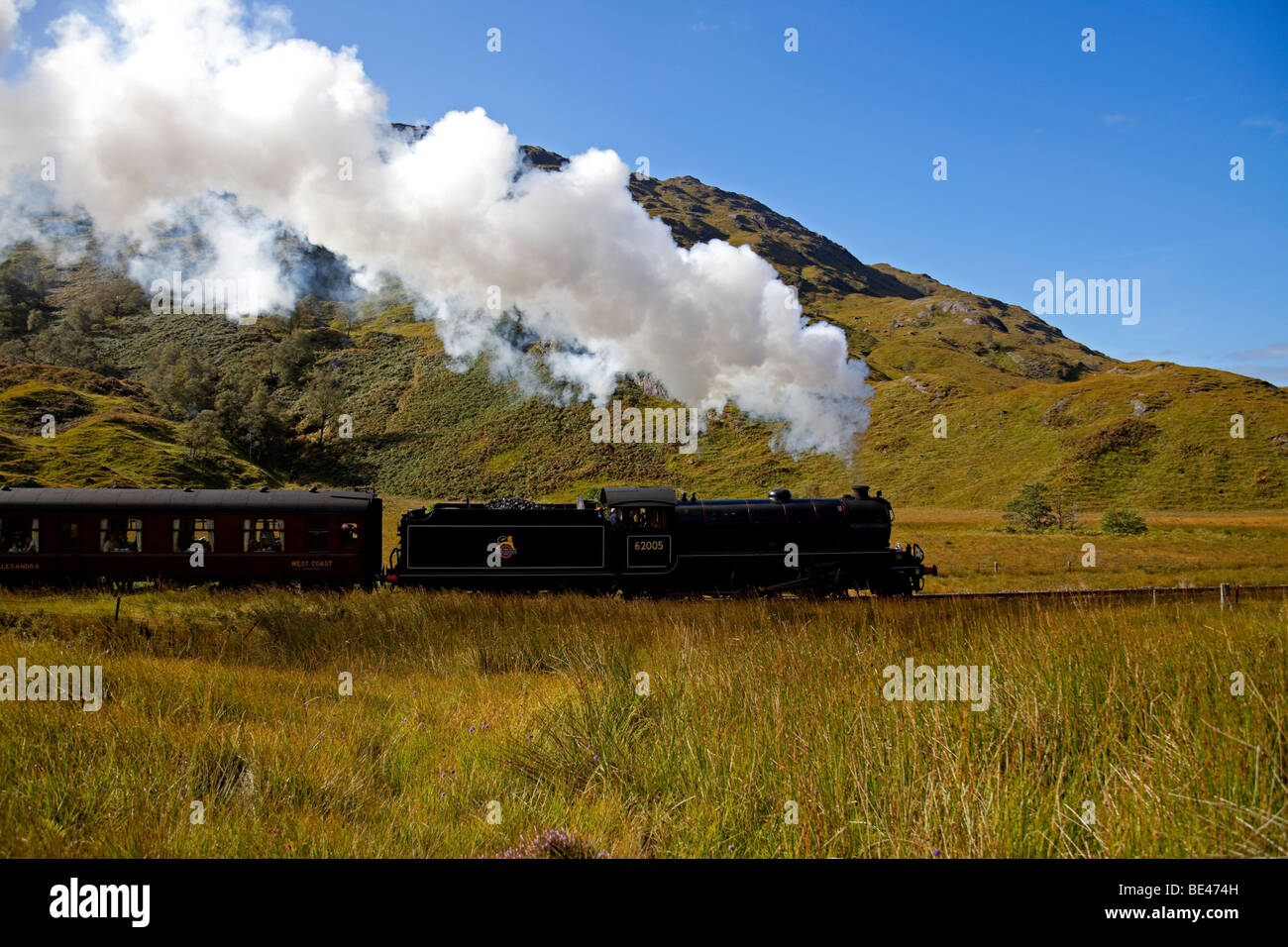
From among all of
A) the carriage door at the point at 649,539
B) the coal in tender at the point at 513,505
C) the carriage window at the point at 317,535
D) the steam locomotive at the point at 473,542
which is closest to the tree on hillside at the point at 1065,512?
the steam locomotive at the point at 473,542

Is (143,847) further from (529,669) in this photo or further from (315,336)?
(315,336)

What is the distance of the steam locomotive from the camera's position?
1534 centimetres

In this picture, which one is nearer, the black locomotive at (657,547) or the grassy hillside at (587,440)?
the black locomotive at (657,547)

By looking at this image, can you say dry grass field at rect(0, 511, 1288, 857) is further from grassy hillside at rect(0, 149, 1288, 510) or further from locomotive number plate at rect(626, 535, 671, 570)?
grassy hillside at rect(0, 149, 1288, 510)

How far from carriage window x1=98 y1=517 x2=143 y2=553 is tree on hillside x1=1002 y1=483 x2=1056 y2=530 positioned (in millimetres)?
39512

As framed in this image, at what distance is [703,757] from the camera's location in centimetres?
432

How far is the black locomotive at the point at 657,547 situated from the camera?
50.2ft

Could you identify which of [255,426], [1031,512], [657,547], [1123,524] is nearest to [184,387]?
[255,426]

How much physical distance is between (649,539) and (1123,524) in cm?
3128

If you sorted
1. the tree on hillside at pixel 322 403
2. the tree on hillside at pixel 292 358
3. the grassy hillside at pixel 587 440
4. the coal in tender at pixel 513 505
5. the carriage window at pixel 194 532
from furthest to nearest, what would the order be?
the tree on hillside at pixel 292 358
the tree on hillside at pixel 322 403
the grassy hillside at pixel 587 440
the carriage window at pixel 194 532
the coal in tender at pixel 513 505

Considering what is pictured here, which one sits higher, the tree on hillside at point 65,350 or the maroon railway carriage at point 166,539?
the tree on hillside at point 65,350

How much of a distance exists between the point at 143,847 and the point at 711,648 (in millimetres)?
4781

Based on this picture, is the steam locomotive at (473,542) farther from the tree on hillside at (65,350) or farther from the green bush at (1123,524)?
the tree on hillside at (65,350)

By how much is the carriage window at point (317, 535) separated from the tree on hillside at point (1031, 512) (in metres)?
35.7
